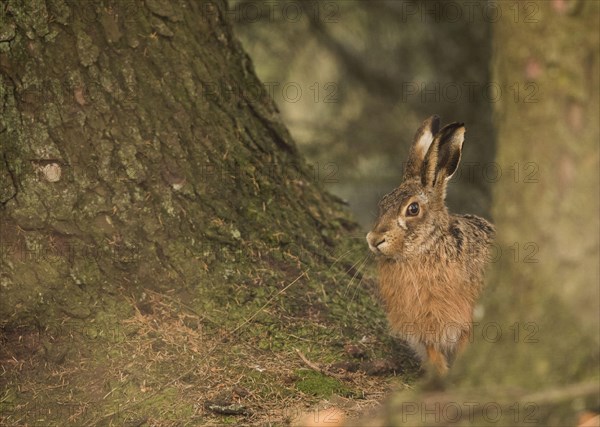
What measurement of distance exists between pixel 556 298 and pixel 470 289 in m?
1.95

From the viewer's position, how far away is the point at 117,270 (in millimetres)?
4965

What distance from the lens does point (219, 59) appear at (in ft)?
18.4

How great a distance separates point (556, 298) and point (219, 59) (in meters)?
3.02

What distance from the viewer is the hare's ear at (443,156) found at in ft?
17.6

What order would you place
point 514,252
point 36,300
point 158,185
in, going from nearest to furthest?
point 514,252 < point 36,300 < point 158,185

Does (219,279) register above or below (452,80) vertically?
below

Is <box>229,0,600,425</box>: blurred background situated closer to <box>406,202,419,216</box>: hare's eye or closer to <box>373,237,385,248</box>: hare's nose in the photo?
<box>373,237,385,248</box>: hare's nose

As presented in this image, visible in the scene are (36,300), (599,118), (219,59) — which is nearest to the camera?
(599,118)

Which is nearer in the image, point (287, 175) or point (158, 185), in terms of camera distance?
point (158, 185)

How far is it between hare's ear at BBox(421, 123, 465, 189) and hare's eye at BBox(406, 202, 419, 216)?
198mm

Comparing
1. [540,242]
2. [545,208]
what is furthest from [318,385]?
[545,208]

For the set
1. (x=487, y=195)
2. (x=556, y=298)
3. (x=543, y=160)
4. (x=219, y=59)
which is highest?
(x=219, y=59)

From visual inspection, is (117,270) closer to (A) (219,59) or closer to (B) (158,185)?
(B) (158,185)

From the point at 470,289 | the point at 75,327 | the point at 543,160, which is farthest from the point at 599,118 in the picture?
the point at 75,327
